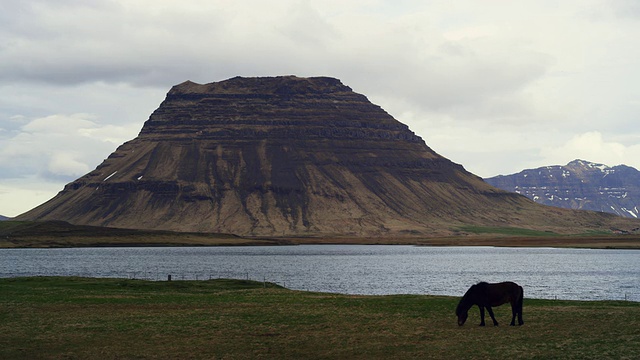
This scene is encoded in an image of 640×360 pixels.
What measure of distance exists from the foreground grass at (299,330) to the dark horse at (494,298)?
79 cm

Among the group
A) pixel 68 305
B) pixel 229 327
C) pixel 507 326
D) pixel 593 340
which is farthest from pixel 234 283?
pixel 593 340

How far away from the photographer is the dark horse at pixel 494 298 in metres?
43.3

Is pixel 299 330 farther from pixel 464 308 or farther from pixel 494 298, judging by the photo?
pixel 494 298

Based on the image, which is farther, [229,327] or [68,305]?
[68,305]

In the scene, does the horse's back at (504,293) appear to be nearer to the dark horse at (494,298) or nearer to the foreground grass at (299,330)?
the dark horse at (494,298)

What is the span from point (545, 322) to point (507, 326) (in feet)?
7.51

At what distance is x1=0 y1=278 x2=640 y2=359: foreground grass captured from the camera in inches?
1486

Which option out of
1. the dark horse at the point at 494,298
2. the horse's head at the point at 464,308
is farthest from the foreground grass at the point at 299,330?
the dark horse at the point at 494,298

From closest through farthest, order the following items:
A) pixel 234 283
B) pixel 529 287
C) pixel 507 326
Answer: pixel 507 326 → pixel 234 283 → pixel 529 287

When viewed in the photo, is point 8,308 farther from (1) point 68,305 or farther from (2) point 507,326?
(2) point 507,326

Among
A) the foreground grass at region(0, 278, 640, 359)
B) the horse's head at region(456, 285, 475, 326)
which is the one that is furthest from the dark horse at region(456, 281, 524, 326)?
the foreground grass at region(0, 278, 640, 359)

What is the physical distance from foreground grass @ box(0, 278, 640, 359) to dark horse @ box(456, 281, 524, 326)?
2.59ft

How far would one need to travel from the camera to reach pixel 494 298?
43.6 m

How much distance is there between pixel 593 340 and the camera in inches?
1487
